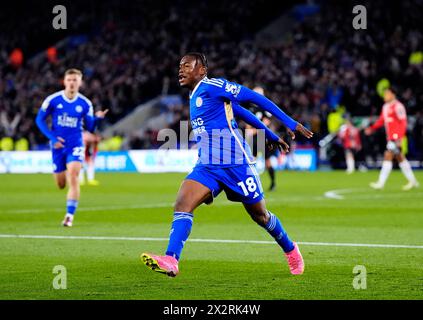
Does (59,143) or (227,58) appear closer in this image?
(59,143)

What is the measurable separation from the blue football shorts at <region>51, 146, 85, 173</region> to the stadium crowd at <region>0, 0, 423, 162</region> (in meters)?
23.0

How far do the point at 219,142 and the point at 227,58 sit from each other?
3490cm

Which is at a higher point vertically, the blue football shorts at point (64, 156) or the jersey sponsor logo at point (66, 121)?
the jersey sponsor logo at point (66, 121)

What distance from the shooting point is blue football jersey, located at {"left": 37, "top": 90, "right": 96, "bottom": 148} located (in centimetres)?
1544

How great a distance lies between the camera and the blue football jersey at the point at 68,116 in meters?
15.4

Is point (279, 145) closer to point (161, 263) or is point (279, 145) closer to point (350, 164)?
point (161, 263)

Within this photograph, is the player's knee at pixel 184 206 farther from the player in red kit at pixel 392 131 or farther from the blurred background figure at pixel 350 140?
the blurred background figure at pixel 350 140

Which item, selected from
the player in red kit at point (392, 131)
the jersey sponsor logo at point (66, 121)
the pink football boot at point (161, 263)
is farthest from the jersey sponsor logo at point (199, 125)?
the player in red kit at point (392, 131)

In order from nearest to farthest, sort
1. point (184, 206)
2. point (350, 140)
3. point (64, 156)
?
point (184, 206) → point (64, 156) → point (350, 140)

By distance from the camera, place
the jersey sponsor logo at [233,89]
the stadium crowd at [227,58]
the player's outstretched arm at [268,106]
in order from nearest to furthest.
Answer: the player's outstretched arm at [268,106]
the jersey sponsor logo at [233,89]
the stadium crowd at [227,58]

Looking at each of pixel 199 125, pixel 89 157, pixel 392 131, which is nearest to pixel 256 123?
pixel 199 125

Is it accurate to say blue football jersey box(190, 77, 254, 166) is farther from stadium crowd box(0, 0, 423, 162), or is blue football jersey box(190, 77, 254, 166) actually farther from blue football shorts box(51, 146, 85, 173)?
stadium crowd box(0, 0, 423, 162)

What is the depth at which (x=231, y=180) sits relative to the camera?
8922 mm

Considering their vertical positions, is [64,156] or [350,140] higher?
[350,140]
